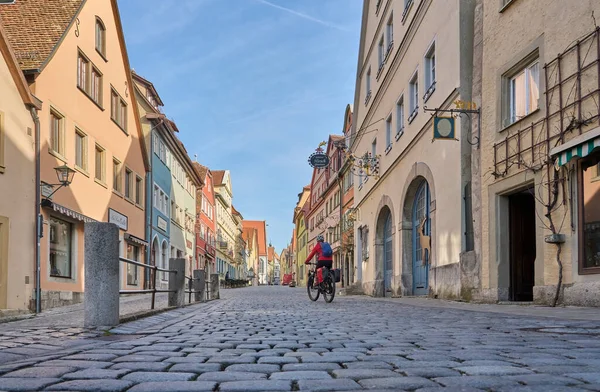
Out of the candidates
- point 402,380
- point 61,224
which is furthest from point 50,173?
point 402,380

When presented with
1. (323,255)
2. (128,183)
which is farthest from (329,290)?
(128,183)

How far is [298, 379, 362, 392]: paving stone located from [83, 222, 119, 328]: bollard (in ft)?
14.2

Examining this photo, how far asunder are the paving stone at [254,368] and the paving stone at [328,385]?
51 cm

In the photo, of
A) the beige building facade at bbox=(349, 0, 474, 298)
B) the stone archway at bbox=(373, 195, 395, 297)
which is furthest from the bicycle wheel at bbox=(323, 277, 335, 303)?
the stone archway at bbox=(373, 195, 395, 297)

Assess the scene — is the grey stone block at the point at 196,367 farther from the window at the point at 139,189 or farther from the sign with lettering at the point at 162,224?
the sign with lettering at the point at 162,224

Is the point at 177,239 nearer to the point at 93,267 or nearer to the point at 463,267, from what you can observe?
the point at 463,267

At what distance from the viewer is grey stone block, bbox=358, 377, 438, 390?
3184 millimetres

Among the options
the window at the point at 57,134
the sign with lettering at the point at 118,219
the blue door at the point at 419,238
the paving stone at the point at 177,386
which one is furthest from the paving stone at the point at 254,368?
the sign with lettering at the point at 118,219

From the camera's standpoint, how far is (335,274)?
1541 centimetres

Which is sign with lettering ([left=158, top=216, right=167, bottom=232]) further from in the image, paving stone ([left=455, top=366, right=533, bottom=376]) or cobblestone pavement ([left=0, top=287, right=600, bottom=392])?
paving stone ([left=455, top=366, right=533, bottom=376])

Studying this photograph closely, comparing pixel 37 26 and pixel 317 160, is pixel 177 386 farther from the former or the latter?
pixel 317 160

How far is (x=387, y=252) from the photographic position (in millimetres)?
24328

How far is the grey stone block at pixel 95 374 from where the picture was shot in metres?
3.55

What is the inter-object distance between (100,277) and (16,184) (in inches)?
334
